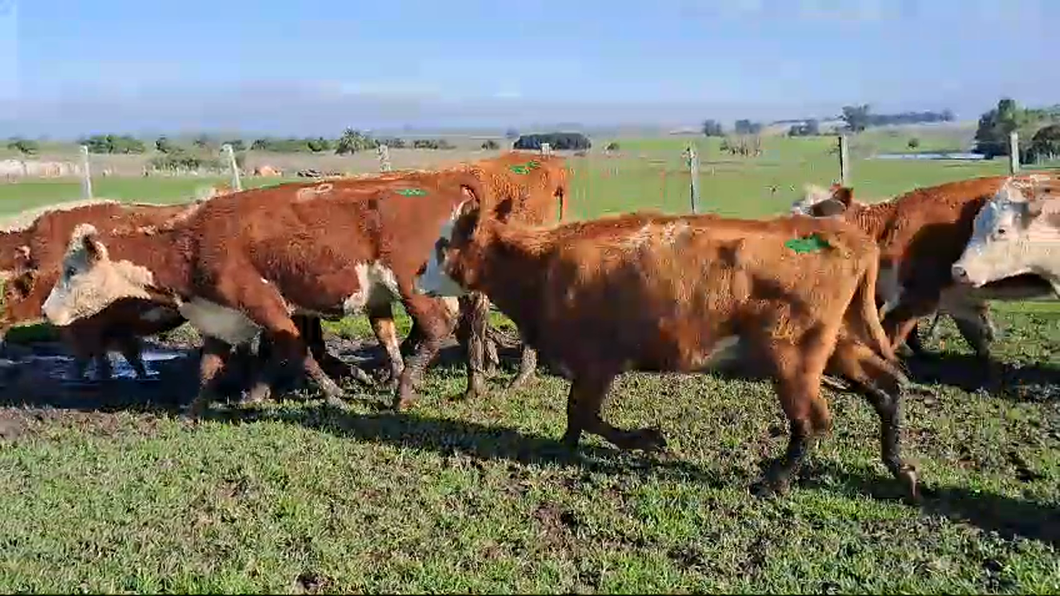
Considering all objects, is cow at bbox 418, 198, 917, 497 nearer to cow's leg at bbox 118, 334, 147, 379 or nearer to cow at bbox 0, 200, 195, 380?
cow at bbox 0, 200, 195, 380

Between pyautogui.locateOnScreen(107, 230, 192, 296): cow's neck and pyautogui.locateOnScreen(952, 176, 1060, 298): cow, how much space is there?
659 cm

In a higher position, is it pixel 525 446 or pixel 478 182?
pixel 478 182

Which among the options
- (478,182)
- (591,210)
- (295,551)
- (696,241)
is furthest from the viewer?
(591,210)

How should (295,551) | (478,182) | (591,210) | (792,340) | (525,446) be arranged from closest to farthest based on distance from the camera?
(295,551), (792,340), (525,446), (478,182), (591,210)

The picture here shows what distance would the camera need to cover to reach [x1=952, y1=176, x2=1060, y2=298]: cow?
28.3 ft

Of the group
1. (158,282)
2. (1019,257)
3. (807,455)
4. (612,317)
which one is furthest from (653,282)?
(158,282)

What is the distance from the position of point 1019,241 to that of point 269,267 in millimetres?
6359

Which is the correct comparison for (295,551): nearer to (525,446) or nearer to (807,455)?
(525,446)

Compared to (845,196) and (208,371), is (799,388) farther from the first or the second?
(208,371)

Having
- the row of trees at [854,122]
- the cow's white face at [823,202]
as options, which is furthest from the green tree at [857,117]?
the cow's white face at [823,202]

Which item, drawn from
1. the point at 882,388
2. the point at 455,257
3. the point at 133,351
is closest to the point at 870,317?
the point at 882,388

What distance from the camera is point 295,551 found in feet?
18.5

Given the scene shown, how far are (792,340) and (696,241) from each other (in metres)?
0.93

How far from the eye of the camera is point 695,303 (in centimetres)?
681
